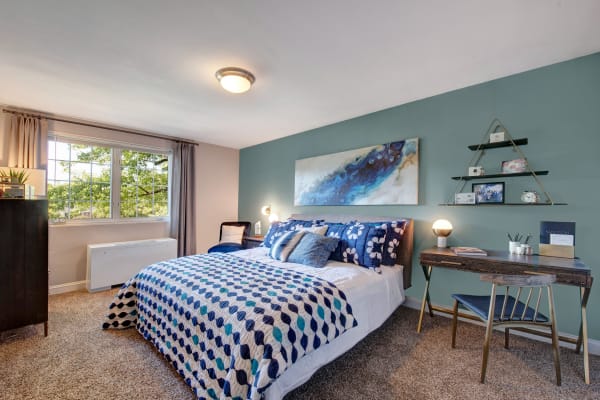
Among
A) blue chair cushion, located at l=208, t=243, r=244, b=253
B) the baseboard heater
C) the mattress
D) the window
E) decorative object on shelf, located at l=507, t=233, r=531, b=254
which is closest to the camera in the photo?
the mattress

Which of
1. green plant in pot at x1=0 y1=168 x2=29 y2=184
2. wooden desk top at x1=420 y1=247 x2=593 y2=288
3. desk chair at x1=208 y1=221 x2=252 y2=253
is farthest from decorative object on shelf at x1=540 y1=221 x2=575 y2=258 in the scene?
green plant in pot at x1=0 y1=168 x2=29 y2=184

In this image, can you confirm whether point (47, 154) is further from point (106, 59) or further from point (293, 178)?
point (293, 178)

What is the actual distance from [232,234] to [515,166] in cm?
396

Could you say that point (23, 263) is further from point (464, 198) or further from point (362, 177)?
point (464, 198)

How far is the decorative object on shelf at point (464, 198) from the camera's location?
2588 mm

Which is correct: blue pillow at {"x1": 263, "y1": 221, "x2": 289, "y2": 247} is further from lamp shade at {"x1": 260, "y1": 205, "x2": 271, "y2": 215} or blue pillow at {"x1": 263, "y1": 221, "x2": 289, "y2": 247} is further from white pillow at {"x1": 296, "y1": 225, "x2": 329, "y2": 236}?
lamp shade at {"x1": 260, "y1": 205, "x2": 271, "y2": 215}

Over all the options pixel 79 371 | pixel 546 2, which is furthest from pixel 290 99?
pixel 79 371

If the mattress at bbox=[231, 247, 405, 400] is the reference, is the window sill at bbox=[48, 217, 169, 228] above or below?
above

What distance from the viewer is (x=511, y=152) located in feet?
8.05

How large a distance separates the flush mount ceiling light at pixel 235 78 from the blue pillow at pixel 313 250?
1.63m

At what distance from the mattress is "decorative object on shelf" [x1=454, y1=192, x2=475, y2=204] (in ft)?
3.01

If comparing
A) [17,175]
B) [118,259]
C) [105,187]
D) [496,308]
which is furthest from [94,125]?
[496,308]

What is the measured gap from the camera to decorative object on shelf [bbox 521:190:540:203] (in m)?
2.26

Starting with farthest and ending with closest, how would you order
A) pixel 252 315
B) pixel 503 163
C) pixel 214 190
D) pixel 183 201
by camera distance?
1. pixel 214 190
2. pixel 183 201
3. pixel 503 163
4. pixel 252 315
